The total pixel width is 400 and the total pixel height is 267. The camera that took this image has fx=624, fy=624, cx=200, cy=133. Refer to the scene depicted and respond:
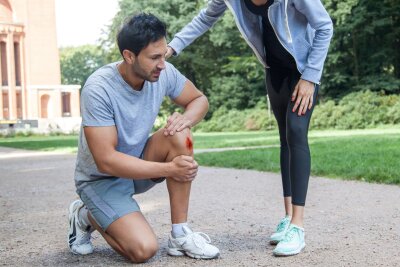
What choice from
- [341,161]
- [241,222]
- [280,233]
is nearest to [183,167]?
[280,233]

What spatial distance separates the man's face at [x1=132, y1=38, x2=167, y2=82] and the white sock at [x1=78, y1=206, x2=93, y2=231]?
0.96 meters

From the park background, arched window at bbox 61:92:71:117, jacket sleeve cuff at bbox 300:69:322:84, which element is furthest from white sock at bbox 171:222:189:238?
arched window at bbox 61:92:71:117

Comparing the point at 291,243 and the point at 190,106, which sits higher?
the point at 190,106

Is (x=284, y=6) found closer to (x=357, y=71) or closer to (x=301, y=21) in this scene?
(x=301, y=21)

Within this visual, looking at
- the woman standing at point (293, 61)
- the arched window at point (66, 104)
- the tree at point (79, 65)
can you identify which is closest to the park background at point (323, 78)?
the arched window at point (66, 104)

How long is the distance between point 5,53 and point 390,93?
2795 centimetres

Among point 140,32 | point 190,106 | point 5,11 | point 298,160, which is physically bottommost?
point 298,160

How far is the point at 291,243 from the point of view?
3434 millimetres

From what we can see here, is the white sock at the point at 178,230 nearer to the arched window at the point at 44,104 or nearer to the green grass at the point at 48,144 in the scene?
the green grass at the point at 48,144

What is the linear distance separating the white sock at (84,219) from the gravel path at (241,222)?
18cm

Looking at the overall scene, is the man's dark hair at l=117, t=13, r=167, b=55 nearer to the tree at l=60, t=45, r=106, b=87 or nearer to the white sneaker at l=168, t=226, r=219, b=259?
the white sneaker at l=168, t=226, r=219, b=259

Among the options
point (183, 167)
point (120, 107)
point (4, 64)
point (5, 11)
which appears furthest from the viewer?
point (5, 11)

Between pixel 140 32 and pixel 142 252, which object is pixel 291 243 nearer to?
pixel 142 252

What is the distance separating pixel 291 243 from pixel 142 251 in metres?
0.82
